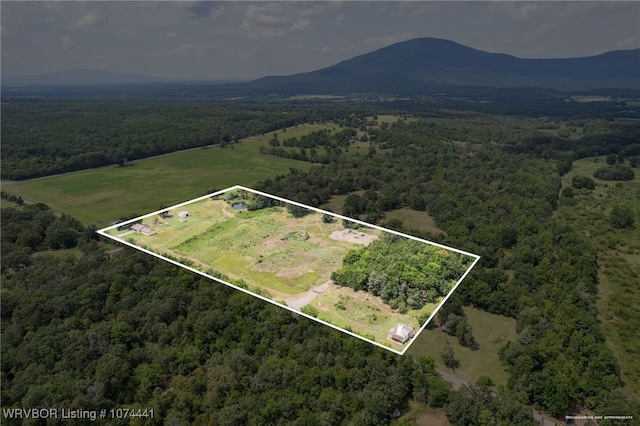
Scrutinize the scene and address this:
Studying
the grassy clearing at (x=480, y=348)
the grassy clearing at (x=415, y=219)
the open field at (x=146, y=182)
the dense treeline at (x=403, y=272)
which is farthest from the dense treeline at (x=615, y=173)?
the dense treeline at (x=403, y=272)

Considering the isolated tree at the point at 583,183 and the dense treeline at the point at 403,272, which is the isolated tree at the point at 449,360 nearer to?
the dense treeline at the point at 403,272

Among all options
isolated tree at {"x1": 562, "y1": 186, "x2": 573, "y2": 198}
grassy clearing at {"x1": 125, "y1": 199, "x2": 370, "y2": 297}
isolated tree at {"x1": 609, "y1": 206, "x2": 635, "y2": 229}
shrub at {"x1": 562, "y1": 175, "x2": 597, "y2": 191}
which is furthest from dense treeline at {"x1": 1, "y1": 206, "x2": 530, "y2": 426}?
shrub at {"x1": 562, "y1": 175, "x2": 597, "y2": 191}

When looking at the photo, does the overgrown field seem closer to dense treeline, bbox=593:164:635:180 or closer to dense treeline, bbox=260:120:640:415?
dense treeline, bbox=260:120:640:415

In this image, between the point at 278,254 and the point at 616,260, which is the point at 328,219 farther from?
the point at 616,260

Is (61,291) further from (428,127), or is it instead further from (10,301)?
(428,127)

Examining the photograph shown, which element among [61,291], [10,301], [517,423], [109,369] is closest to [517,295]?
[517,423]

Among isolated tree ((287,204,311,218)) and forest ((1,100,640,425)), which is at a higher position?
isolated tree ((287,204,311,218))
